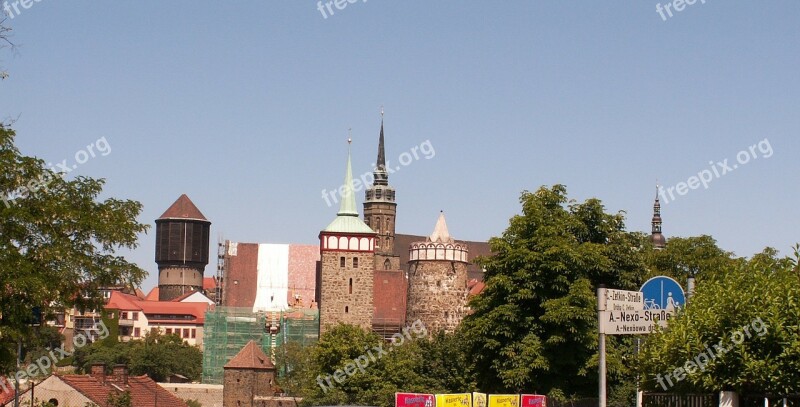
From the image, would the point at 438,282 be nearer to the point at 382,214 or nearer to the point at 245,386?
the point at 245,386

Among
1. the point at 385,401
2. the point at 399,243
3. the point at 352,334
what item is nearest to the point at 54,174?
the point at 385,401

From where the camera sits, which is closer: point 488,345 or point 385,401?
point 488,345

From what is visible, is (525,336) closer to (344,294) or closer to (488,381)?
(488,381)

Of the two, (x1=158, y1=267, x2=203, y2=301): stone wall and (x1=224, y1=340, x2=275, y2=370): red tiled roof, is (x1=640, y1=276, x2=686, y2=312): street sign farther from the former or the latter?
(x1=158, y1=267, x2=203, y2=301): stone wall

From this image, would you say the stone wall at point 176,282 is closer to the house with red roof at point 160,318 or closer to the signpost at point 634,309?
the house with red roof at point 160,318

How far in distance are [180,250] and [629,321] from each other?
15550cm

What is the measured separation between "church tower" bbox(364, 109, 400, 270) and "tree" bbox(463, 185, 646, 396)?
11124cm

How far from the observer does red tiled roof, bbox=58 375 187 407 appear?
143ft

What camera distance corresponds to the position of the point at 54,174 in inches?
930

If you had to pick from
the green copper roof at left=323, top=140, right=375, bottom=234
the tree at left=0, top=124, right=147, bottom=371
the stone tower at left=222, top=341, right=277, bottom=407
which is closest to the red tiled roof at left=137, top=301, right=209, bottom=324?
the green copper roof at left=323, top=140, right=375, bottom=234

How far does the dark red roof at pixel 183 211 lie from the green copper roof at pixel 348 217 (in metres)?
66.3

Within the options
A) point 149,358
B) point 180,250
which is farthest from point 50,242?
point 180,250

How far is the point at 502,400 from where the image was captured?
2436cm

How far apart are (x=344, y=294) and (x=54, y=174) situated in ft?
215
